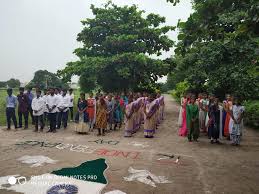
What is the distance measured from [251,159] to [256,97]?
32.3ft

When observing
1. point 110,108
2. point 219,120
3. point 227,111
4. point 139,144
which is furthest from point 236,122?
point 110,108

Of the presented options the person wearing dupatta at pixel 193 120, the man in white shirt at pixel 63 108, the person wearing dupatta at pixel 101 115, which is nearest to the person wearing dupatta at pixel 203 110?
the person wearing dupatta at pixel 193 120

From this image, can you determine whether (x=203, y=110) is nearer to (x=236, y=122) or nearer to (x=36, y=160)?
(x=236, y=122)

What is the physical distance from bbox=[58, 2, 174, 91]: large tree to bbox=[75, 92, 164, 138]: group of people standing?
20.2 feet

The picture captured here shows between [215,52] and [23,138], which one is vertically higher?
[215,52]

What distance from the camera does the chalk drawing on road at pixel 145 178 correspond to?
21.2ft

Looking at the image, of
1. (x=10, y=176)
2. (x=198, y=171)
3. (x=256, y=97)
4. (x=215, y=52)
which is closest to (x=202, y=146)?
(x=198, y=171)

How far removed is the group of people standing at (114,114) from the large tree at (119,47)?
6.17 metres

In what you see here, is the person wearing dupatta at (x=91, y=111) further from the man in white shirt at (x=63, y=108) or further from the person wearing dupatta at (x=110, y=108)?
the man in white shirt at (x=63, y=108)

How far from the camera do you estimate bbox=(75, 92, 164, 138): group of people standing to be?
12.3 m

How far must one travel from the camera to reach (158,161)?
823 centimetres

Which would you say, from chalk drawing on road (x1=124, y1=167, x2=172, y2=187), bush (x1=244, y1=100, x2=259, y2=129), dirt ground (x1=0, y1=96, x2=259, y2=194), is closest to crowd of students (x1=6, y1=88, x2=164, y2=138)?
dirt ground (x1=0, y1=96, x2=259, y2=194)

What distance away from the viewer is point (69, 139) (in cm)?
1130

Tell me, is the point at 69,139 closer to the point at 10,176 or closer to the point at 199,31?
the point at 10,176
